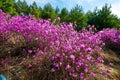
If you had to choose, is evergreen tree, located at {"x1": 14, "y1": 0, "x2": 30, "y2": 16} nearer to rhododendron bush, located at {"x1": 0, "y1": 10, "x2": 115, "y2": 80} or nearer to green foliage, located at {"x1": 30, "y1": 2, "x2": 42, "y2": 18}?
green foliage, located at {"x1": 30, "y1": 2, "x2": 42, "y2": 18}

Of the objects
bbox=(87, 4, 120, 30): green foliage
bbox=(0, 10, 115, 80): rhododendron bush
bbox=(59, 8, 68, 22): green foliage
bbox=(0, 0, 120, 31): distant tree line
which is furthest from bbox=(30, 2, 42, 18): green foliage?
bbox=(0, 10, 115, 80): rhododendron bush

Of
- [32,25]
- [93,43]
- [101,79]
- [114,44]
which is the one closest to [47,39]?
[32,25]

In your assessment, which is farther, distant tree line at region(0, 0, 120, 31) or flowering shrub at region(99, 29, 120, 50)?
distant tree line at region(0, 0, 120, 31)

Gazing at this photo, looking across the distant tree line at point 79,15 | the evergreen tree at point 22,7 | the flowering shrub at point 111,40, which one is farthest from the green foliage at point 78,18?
the flowering shrub at point 111,40

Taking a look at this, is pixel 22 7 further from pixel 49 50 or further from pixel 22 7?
pixel 49 50

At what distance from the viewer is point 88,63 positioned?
231 inches

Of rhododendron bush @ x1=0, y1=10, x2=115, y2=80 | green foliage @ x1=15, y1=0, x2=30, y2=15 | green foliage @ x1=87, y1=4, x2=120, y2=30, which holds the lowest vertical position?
rhododendron bush @ x1=0, y1=10, x2=115, y2=80

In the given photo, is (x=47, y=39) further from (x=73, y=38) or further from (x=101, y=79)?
(x=101, y=79)

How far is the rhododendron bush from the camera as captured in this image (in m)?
5.63

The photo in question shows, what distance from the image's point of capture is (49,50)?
622 cm

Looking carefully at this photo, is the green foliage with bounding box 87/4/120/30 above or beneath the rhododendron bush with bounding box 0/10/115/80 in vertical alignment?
above

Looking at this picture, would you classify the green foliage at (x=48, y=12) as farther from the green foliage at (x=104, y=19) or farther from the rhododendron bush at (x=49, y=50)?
the rhododendron bush at (x=49, y=50)

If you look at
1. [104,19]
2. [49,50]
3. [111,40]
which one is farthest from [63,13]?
[49,50]

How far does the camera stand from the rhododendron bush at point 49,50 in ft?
18.5
